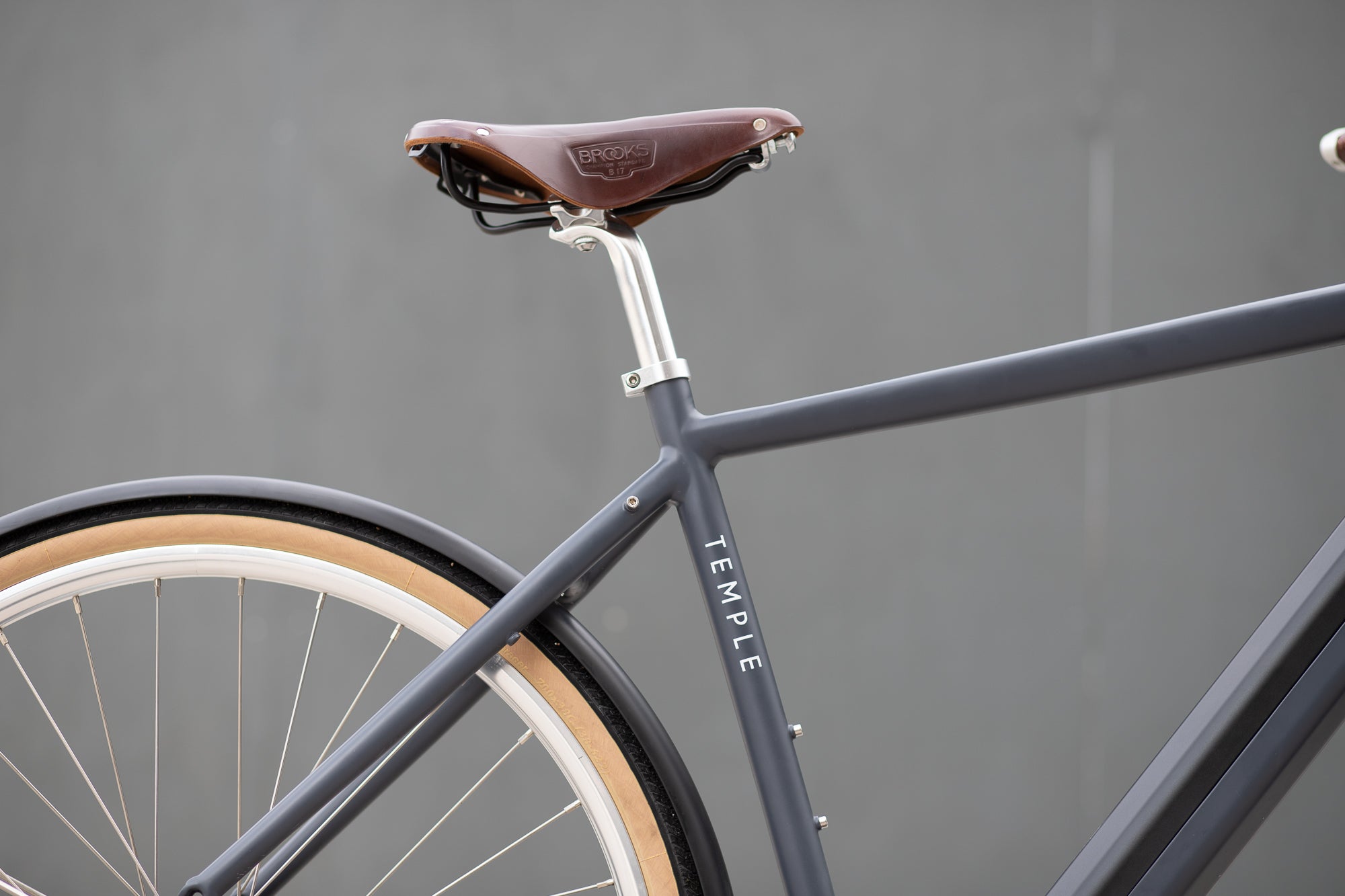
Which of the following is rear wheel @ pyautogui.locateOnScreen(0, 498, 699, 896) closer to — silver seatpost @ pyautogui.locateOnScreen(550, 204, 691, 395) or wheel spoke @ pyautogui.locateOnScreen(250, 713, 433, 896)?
wheel spoke @ pyautogui.locateOnScreen(250, 713, 433, 896)

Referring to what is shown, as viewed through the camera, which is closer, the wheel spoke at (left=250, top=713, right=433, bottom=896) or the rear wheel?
the wheel spoke at (left=250, top=713, right=433, bottom=896)

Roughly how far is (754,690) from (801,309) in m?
0.92

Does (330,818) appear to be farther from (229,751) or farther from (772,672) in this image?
(229,751)

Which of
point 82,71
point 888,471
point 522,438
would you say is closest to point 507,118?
point 522,438

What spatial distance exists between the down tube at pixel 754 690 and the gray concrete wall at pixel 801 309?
0.81m

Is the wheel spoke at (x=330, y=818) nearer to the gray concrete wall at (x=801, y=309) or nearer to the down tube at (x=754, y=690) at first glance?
the down tube at (x=754, y=690)

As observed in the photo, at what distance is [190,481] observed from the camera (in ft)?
1.75

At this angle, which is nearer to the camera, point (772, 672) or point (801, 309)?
point (772, 672)

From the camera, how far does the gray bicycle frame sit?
17.5 inches

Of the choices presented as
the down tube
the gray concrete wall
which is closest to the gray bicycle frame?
the down tube

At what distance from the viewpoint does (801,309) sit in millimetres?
1328

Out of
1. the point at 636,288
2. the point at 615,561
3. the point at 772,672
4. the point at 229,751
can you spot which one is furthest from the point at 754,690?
the point at 229,751

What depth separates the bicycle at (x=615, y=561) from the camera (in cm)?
45

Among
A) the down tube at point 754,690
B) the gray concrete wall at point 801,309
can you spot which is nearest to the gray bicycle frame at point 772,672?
the down tube at point 754,690
